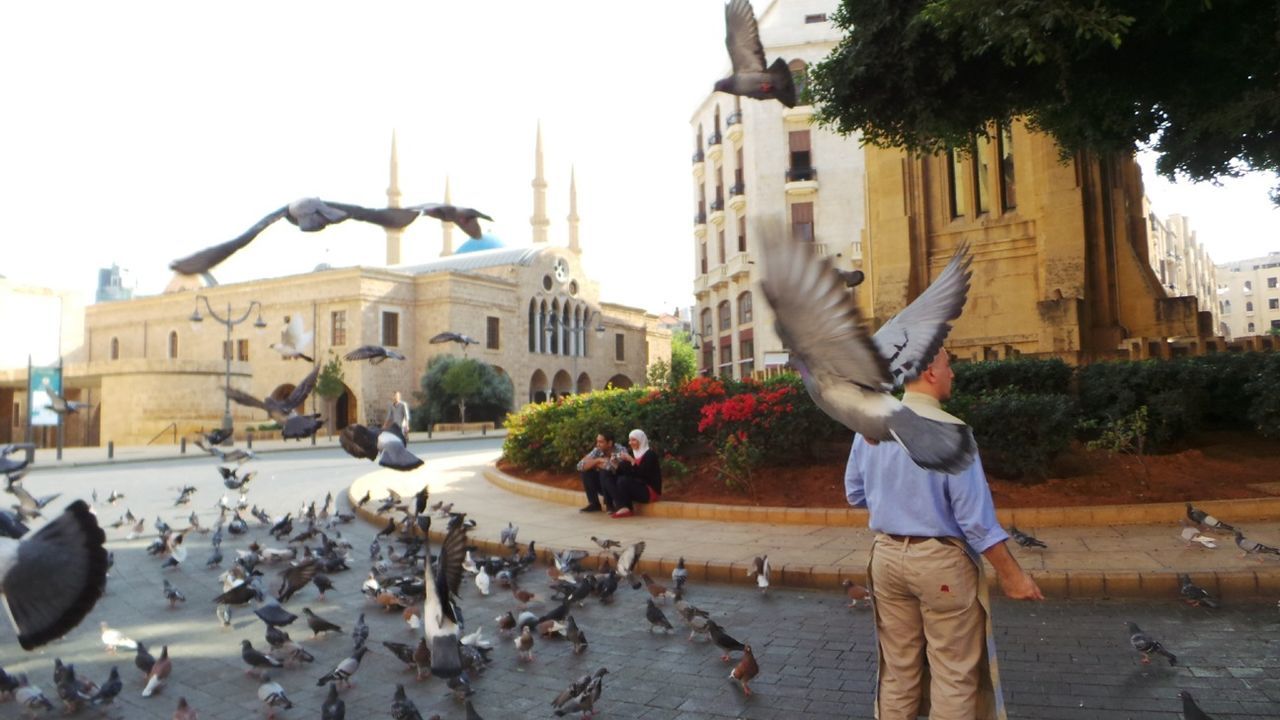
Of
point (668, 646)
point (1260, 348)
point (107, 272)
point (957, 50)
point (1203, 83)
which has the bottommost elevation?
point (668, 646)

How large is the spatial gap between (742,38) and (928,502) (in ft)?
13.9

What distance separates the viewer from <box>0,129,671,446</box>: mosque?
39.2 m

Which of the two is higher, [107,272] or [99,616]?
[107,272]

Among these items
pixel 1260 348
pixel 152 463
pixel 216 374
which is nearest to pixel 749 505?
pixel 1260 348

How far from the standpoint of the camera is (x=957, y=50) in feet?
27.0

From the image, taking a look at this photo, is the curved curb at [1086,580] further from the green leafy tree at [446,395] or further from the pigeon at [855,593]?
the green leafy tree at [446,395]

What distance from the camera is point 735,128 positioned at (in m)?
41.2

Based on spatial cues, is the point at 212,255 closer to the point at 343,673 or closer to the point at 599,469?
the point at 343,673

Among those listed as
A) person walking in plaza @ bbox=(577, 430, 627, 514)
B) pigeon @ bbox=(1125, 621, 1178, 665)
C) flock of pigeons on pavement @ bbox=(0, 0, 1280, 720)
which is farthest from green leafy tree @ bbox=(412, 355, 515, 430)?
pigeon @ bbox=(1125, 621, 1178, 665)

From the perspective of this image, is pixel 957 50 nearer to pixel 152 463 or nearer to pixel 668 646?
pixel 668 646

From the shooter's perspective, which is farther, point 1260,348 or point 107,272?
point 107,272

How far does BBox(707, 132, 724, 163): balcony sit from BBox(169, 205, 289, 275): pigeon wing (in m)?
41.9

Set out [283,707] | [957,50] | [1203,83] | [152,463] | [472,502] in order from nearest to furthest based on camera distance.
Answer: [283,707] → [1203,83] → [957,50] → [472,502] → [152,463]

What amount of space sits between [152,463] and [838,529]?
2327 centimetres
